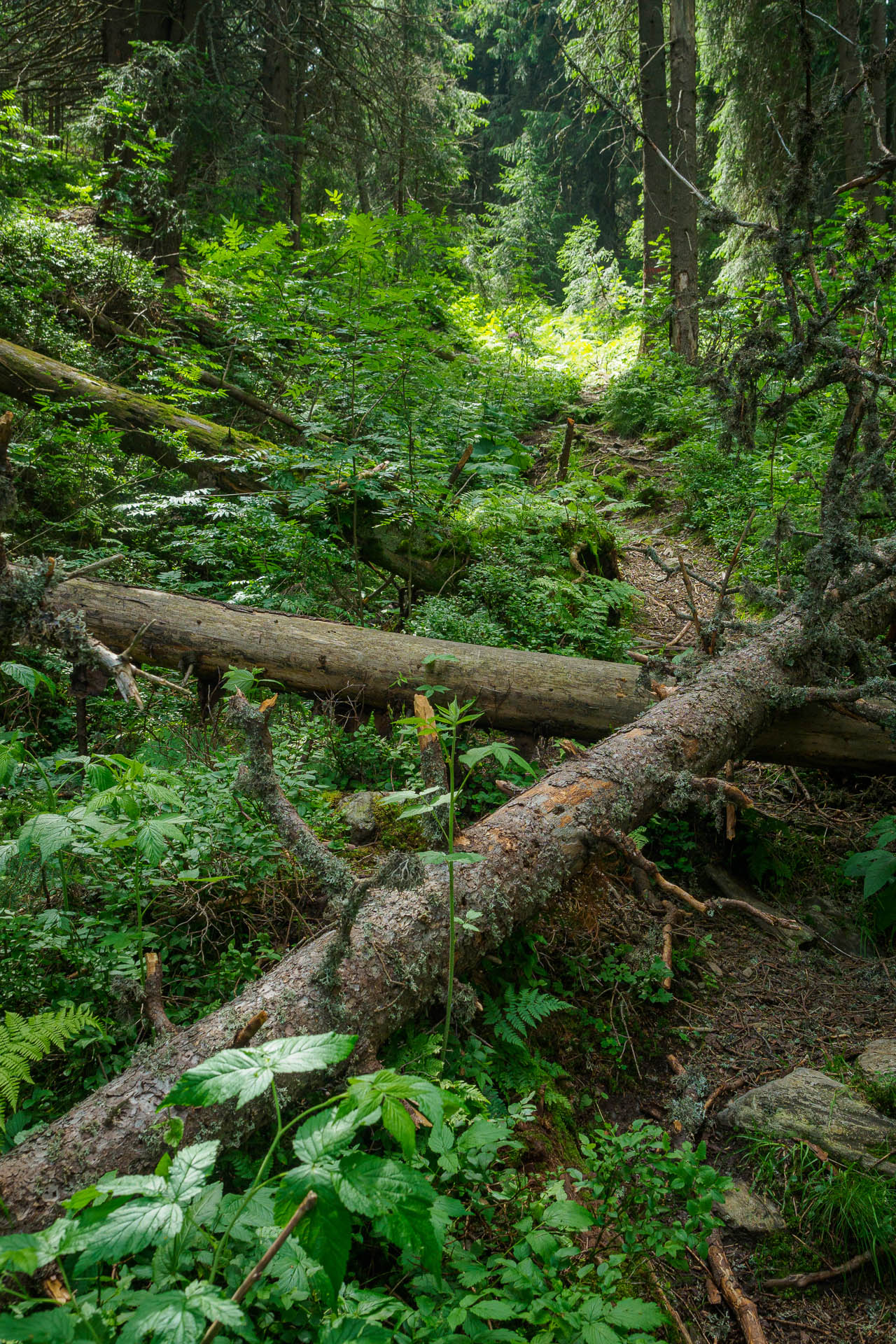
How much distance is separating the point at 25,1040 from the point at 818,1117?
103 inches

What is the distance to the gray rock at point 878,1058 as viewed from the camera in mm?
2654

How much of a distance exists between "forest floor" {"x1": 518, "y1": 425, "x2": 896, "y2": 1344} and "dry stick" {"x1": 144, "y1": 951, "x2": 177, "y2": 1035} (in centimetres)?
123

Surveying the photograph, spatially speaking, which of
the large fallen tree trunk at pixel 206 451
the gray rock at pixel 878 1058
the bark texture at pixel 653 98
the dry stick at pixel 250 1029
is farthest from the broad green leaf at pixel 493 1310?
the bark texture at pixel 653 98

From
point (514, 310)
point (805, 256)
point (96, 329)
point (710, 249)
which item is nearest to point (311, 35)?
point (514, 310)

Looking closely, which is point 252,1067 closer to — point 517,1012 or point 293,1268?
point 293,1268

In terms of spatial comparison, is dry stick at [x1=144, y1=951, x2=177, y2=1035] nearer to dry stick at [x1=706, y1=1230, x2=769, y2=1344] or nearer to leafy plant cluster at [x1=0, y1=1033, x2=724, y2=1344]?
leafy plant cluster at [x1=0, y1=1033, x2=724, y2=1344]

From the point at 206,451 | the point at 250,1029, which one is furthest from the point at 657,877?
the point at 206,451

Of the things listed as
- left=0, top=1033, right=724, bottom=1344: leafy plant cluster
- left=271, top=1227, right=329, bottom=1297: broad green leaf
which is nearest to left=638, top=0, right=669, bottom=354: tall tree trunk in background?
left=0, top=1033, right=724, bottom=1344: leafy plant cluster

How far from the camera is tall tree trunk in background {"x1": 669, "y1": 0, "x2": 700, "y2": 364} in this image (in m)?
12.6

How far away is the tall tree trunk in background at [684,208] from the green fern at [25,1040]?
13.5 m

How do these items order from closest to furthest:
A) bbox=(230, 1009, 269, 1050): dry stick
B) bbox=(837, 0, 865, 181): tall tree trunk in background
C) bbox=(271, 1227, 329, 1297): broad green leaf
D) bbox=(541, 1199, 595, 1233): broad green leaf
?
bbox=(271, 1227, 329, 1297): broad green leaf → bbox=(230, 1009, 269, 1050): dry stick → bbox=(541, 1199, 595, 1233): broad green leaf → bbox=(837, 0, 865, 181): tall tree trunk in background

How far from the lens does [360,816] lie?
356 centimetres

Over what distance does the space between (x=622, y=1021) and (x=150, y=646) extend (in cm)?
345

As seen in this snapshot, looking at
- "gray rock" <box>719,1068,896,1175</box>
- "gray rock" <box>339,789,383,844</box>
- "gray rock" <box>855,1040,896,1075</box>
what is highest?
"gray rock" <box>339,789,383,844</box>
